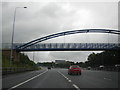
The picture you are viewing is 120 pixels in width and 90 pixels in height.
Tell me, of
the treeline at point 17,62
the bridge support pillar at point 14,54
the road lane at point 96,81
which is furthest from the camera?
the bridge support pillar at point 14,54

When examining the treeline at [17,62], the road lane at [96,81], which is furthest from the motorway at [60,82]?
the treeline at [17,62]

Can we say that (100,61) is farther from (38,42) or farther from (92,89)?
(92,89)

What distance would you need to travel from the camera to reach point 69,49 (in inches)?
2596

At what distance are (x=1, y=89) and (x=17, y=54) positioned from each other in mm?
57650

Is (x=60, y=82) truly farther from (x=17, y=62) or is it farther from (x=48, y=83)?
(x=17, y=62)

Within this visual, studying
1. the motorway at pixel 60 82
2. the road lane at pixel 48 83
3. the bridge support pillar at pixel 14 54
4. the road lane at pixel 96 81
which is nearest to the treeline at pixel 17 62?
the bridge support pillar at pixel 14 54

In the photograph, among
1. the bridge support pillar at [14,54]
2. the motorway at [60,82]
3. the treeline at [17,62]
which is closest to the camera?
the motorway at [60,82]

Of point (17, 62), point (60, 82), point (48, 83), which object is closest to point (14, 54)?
point (17, 62)

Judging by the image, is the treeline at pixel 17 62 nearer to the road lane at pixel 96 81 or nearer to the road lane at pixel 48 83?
the road lane at pixel 96 81

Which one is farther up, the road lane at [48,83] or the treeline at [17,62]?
the road lane at [48,83]

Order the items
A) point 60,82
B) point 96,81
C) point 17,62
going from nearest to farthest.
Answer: point 60,82
point 96,81
point 17,62

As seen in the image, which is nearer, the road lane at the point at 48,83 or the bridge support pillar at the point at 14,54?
the road lane at the point at 48,83

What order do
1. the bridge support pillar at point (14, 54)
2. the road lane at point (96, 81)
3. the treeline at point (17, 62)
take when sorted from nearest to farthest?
the road lane at point (96, 81), the treeline at point (17, 62), the bridge support pillar at point (14, 54)

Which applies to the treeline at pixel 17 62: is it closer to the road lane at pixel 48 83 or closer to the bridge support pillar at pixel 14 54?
the bridge support pillar at pixel 14 54
